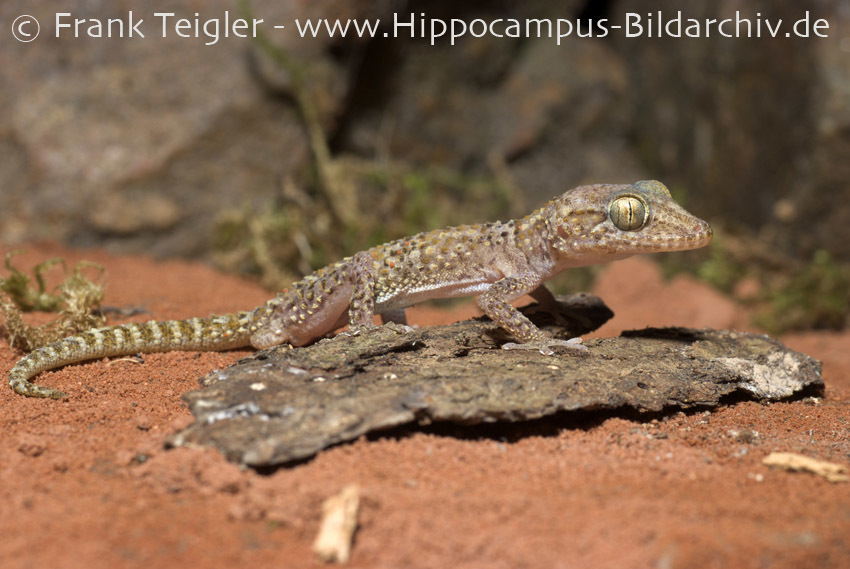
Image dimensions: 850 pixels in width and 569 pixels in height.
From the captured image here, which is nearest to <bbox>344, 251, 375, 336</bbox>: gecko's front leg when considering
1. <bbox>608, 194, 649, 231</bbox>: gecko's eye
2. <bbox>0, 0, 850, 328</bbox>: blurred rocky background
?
<bbox>608, 194, 649, 231</bbox>: gecko's eye

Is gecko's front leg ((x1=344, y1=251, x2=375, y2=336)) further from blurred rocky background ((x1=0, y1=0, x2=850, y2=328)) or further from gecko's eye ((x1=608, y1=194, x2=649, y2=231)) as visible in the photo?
blurred rocky background ((x1=0, y1=0, x2=850, y2=328))

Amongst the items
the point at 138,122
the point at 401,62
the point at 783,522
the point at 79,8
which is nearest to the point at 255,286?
the point at 138,122

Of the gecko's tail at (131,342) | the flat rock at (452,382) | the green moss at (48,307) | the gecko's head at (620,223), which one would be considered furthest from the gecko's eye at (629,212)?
the green moss at (48,307)

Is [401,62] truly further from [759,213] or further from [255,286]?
[759,213]

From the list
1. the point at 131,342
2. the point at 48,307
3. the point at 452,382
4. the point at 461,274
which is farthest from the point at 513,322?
the point at 48,307

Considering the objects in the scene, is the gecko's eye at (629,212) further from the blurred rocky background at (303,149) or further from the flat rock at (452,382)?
the blurred rocky background at (303,149)

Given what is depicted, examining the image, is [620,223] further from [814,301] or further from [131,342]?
[814,301]
